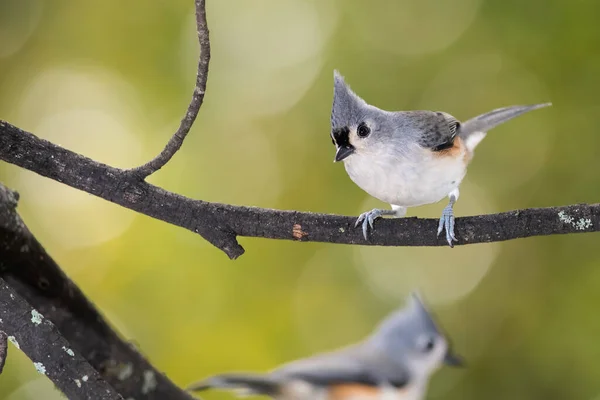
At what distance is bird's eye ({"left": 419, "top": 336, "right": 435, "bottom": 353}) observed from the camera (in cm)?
212

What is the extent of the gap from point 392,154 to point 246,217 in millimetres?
295

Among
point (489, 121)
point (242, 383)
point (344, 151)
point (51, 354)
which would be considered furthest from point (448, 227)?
point (242, 383)

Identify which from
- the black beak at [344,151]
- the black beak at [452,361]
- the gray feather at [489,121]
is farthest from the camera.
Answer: the black beak at [452,361]

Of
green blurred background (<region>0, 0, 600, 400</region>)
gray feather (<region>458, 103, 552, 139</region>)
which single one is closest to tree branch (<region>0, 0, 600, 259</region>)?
gray feather (<region>458, 103, 552, 139</region>)

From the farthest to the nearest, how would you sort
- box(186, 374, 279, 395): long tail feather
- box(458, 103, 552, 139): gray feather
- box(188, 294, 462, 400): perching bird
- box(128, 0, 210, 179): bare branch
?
1. box(188, 294, 462, 400): perching bird
2. box(186, 374, 279, 395): long tail feather
3. box(458, 103, 552, 139): gray feather
4. box(128, 0, 210, 179): bare branch

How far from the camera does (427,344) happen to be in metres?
2.13

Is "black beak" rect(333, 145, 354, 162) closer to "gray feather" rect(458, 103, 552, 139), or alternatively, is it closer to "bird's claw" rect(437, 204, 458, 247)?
"bird's claw" rect(437, 204, 458, 247)

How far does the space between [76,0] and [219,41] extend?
1.81 feet

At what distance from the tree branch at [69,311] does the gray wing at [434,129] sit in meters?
0.67

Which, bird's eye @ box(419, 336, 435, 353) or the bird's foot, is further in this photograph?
bird's eye @ box(419, 336, 435, 353)

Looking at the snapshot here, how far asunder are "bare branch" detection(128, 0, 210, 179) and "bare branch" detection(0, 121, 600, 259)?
0.14 feet

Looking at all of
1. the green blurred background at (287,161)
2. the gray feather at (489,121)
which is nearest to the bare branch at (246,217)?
the gray feather at (489,121)

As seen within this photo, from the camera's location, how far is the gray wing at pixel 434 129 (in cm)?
115

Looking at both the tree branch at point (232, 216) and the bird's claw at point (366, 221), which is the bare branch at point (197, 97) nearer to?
the tree branch at point (232, 216)
